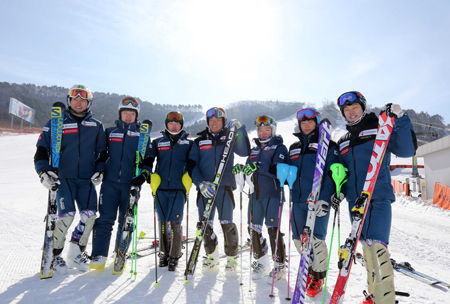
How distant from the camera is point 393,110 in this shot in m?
2.80

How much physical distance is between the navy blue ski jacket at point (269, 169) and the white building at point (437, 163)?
48.6 ft

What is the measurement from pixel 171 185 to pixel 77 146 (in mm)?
1567

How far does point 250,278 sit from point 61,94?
113m

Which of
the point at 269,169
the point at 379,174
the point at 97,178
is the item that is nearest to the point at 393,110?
the point at 379,174

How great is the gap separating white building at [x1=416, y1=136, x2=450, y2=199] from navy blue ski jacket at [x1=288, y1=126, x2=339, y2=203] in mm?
14696

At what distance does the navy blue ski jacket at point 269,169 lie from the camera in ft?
12.8

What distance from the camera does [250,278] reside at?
12.3 feet

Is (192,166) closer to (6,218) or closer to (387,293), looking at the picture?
(387,293)

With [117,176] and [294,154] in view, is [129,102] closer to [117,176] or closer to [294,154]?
[117,176]

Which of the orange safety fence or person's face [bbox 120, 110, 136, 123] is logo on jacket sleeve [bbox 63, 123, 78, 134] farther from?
the orange safety fence

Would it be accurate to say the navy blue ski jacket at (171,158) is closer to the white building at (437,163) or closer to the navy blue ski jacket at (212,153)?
the navy blue ski jacket at (212,153)

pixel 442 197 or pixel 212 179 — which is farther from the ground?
pixel 212 179

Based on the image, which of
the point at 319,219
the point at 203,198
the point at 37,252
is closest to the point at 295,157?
the point at 319,219

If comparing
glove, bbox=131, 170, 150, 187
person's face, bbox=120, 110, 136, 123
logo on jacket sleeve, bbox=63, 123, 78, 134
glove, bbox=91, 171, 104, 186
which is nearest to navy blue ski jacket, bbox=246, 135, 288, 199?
glove, bbox=131, 170, 150, 187
